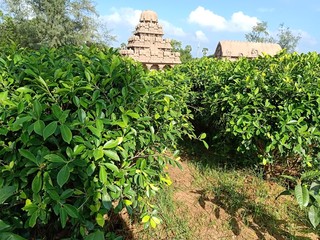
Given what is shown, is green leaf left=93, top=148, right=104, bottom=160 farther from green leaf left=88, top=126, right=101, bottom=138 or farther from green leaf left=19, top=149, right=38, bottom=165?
green leaf left=19, top=149, right=38, bottom=165

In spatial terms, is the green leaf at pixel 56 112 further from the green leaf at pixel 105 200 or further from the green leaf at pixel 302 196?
the green leaf at pixel 302 196

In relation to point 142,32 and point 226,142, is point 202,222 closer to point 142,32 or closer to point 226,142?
point 226,142

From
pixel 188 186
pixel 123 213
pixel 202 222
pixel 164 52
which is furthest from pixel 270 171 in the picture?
pixel 164 52

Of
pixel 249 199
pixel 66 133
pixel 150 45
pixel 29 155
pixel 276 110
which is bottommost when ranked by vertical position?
pixel 249 199

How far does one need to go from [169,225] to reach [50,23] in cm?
2088

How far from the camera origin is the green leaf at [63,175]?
108 centimetres

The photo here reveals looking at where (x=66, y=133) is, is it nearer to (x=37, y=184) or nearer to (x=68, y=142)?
(x=68, y=142)

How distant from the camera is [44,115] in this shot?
1.23 metres

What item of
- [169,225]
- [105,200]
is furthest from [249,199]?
[105,200]

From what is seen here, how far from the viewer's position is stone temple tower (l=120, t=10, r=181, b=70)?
15250 mm

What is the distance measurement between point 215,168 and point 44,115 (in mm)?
2489

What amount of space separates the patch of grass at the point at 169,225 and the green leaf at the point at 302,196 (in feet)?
3.37

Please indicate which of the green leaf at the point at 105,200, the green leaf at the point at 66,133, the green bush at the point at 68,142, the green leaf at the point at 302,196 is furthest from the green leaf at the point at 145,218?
the green leaf at the point at 302,196

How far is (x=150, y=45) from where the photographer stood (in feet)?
51.0
